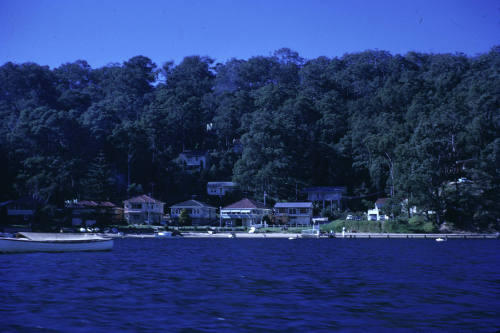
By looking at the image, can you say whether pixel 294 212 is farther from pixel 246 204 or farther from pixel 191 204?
pixel 191 204

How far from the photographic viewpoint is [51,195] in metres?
94.1

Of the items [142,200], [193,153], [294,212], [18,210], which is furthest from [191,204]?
[18,210]

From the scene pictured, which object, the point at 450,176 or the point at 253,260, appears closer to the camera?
the point at 253,260

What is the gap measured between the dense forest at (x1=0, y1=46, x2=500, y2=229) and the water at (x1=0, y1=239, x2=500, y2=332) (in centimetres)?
4817

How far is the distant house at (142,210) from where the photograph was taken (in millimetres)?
103606

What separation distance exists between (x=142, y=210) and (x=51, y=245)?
5181 cm

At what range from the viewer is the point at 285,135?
113 m

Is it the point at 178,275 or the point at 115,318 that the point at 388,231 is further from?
the point at 115,318

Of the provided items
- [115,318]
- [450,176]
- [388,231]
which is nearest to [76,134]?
[388,231]

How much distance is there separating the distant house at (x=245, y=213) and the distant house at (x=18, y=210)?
33113 millimetres

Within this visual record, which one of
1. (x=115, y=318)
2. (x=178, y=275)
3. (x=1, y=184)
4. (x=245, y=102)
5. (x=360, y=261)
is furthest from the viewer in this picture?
(x=245, y=102)

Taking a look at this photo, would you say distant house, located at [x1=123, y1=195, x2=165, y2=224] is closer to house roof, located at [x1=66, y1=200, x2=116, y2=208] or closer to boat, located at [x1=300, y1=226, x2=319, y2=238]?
house roof, located at [x1=66, y1=200, x2=116, y2=208]

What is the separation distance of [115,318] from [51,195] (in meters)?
79.0

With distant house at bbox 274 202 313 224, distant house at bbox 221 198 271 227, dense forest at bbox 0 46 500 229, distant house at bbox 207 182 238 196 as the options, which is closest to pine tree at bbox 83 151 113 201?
dense forest at bbox 0 46 500 229
